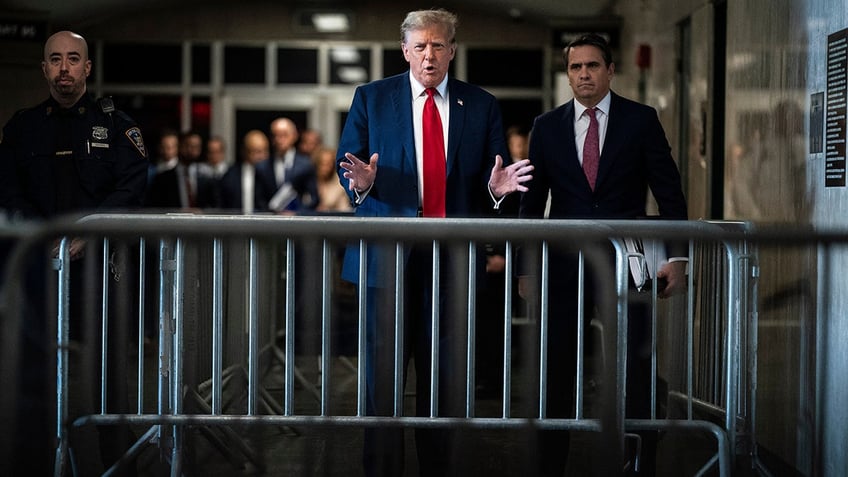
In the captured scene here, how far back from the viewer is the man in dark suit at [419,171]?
14.8 ft

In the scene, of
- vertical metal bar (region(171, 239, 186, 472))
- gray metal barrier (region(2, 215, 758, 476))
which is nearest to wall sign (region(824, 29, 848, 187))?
gray metal barrier (region(2, 215, 758, 476))

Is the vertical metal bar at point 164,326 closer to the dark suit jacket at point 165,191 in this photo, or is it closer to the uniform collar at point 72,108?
the uniform collar at point 72,108

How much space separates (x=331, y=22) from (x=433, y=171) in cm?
1367

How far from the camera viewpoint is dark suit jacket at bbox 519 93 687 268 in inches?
187

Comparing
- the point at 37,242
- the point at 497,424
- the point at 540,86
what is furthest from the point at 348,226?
the point at 540,86

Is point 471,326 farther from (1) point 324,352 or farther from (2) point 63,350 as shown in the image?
(2) point 63,350

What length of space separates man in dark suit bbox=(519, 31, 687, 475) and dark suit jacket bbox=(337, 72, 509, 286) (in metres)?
0.29

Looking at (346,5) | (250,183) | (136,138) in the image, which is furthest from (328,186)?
(136,138)

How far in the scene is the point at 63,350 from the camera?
14.3 feet

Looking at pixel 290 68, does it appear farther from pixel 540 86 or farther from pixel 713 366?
pixel 713 366

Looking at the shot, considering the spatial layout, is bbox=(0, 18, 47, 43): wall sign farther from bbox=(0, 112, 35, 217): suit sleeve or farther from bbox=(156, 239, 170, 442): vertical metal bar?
bbox=(156, 239, 170, 442): vertical metal bar

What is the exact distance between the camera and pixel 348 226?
304 cm

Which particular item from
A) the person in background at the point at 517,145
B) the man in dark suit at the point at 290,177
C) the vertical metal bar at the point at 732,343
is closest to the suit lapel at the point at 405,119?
the vertical metal bar at the point at 732,343

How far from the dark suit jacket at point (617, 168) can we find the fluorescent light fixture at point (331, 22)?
1330 centimetres
